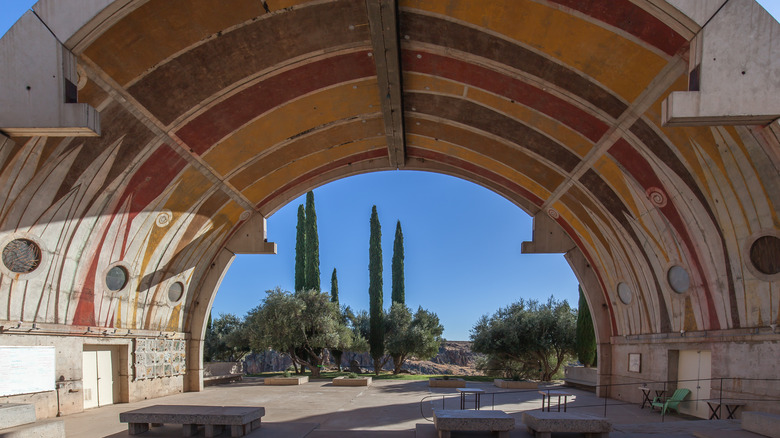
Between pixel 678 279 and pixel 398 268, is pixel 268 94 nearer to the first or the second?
pixel 678 279

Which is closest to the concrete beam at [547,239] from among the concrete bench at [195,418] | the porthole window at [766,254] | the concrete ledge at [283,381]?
the porthole window at [766,254]

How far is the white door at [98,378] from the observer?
1473cm

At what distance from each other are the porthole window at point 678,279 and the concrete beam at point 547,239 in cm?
605

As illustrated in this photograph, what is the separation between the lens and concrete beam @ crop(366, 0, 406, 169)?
10586mm

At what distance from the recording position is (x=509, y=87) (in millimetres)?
12922

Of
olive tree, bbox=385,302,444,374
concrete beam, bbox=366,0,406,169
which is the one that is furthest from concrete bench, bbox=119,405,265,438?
olive tree, bbox=385,302,444,374

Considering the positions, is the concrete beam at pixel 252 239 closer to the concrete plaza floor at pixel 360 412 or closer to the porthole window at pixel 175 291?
the porthole window at pixel 175 291

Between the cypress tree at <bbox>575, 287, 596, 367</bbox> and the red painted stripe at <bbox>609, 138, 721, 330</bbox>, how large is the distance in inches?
428

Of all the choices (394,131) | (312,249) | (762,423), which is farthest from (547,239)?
(312,249)

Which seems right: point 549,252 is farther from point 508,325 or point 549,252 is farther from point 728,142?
point 728,142

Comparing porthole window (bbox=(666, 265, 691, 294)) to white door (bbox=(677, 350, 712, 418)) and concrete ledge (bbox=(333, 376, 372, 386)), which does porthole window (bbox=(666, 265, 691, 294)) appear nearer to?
white door (bbox=(677, 350, 712, 418))

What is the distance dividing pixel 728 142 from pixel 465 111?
7.12 metres

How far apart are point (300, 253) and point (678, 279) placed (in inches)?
993

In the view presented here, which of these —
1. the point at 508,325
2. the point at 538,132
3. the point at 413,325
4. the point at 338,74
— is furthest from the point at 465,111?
the point at 413,325
